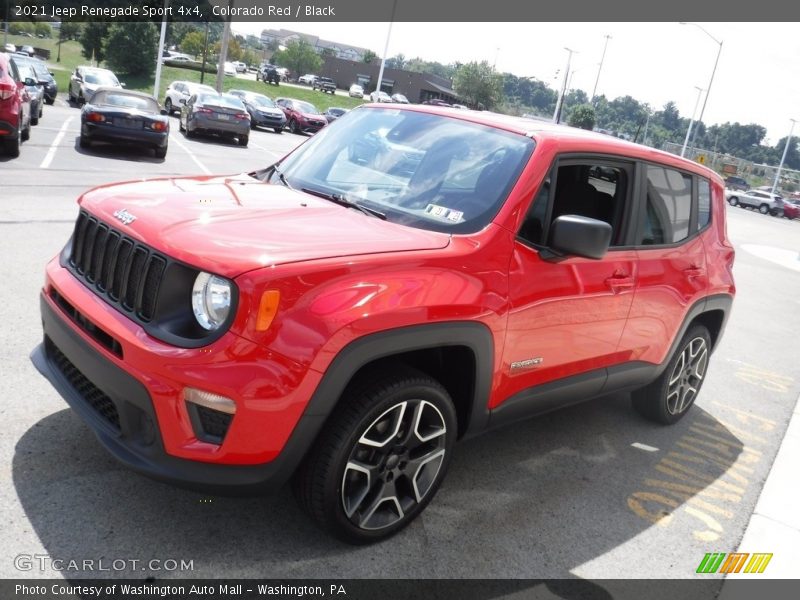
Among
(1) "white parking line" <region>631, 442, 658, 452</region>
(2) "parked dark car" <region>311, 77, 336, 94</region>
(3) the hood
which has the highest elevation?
(2) "parked dark car" <region>311, 77, 336, 94</region>

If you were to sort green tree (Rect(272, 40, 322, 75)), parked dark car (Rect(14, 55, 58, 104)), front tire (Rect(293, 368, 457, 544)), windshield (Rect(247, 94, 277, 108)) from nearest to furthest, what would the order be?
1. front tire (Rect(293, 368, 457, 544))
2. parked dark car (Rect(14, 55, 58, 104))
3. windshield (Rect(247, 94, 277, 108))
4. green tree (Rect(272, 40, 322, 75))

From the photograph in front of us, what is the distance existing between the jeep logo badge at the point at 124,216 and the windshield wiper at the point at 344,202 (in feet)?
3.27

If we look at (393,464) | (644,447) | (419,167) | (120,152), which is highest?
(419,167)

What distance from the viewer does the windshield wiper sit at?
340 centimetres

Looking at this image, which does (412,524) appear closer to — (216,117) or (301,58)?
(216,117)

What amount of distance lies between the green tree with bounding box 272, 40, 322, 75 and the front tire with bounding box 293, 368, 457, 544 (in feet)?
344

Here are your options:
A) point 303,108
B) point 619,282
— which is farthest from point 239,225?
point 303,108

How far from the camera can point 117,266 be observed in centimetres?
292

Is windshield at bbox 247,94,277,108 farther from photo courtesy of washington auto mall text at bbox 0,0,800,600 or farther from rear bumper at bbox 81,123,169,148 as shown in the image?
photo courtesy of washington auto mall text at bbox 0,0,800,600

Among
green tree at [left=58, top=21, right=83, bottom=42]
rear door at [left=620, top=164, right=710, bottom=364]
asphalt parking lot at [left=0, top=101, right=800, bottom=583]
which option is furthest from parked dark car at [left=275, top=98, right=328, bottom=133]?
green tree at [left=58, top=21, right=83, bottom=42]

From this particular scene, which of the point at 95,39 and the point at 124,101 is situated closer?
the point at 124,101

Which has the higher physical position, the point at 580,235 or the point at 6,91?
the point at 580,235

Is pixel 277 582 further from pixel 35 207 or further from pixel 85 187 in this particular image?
pixel 85 187

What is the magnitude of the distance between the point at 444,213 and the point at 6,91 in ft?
33.1
